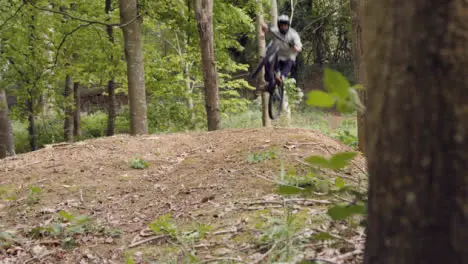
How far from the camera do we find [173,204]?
445cm

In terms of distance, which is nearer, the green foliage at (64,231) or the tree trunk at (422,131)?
the tree trunk at (422,131)

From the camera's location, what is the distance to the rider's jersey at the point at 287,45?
746 centimetres

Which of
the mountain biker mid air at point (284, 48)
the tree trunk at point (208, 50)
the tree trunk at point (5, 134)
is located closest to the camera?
the mountain biker mid air at point (284, 48)

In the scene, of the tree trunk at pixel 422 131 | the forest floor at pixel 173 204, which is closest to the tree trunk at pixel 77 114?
the forest floor at pixel 173 204

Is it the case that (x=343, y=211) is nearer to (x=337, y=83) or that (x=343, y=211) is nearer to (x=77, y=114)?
(x=337, y=83)

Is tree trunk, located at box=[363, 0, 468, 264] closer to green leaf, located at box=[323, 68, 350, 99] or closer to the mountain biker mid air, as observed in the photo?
green leaf, located at box=[323, 68, 350, 99]

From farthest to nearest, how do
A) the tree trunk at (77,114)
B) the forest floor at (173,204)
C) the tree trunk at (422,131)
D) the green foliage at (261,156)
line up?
1. the tree trunk at (77,114)
2. the green foliage at (261,156)
3. the forest floor at (173,204)
4. the tree trunk at (422,131)

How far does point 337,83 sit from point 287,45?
256 inches

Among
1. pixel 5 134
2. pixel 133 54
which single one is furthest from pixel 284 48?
pixel 5 134

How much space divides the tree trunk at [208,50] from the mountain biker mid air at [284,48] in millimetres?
1677

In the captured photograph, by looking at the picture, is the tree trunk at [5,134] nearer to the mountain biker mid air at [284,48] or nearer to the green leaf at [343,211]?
the mountain biker mid air at [284,48]

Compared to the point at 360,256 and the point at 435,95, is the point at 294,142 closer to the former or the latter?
the point at 360,256

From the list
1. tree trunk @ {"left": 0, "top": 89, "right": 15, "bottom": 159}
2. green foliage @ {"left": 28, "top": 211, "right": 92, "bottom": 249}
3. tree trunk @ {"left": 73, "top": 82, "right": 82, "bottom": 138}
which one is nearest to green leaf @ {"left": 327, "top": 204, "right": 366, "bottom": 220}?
green foliage @ {"left": 28, "top": 211, "right": 92, "bottom": 249}

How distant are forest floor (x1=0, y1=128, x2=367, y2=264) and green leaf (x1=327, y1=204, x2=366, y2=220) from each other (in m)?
0.23
